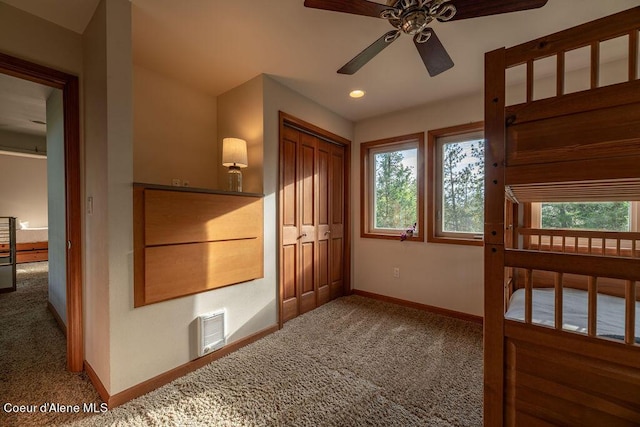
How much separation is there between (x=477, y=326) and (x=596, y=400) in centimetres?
185

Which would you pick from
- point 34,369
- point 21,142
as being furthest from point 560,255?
point 21,142

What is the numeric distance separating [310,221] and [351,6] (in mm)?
2077

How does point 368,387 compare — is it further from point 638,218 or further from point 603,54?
point 603,54

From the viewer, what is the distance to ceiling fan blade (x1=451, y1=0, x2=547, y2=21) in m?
1.18

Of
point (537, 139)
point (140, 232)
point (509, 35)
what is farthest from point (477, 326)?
point (140, 232)

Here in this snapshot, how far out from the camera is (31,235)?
17.4 ft

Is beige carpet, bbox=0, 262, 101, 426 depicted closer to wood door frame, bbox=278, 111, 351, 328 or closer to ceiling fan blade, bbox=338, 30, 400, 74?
wood door frame, bbox=278, 111, 351, 328

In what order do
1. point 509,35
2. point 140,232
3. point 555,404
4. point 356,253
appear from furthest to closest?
point 356,253
point 509,35
point 140,232
point 555,404

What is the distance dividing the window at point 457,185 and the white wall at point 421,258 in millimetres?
109

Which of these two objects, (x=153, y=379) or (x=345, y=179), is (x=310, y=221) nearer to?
(x=345, y=179)

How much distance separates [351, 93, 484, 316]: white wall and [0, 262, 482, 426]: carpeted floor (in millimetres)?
421

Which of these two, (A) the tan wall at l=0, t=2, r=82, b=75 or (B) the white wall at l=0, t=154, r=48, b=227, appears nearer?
(A) the tan wall at l=0, t=2, r=82, b=75

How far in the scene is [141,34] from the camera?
5.83 ft

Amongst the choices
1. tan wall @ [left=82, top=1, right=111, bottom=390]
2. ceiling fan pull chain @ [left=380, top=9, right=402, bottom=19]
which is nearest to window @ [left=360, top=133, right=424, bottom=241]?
ceiling fan pull chain @ [left=380, top=9, right=402, bottom=19]
